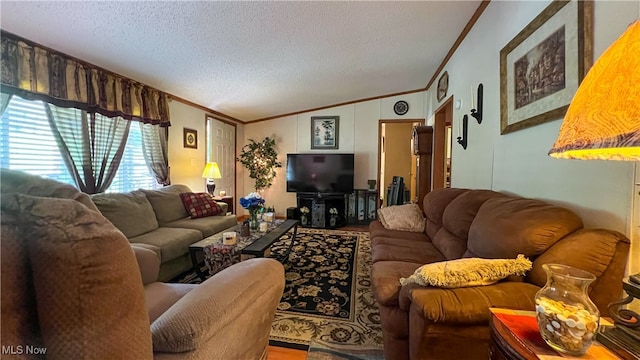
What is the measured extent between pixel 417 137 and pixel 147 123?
12.2 ft

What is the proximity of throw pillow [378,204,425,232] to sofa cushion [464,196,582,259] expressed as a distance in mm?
1325

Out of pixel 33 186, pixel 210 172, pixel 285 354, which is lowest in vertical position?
pixel 285 354

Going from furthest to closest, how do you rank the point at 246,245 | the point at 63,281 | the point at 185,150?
1. the point at 185,150
2. the point at 246,245
3. the point at 63,281

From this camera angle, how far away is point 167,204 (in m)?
3.22

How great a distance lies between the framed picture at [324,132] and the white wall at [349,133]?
8 centimetres

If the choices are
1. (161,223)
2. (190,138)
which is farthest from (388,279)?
(190,138)

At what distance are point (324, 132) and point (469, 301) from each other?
475 cm

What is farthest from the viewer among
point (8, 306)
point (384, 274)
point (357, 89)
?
point (357, 89)

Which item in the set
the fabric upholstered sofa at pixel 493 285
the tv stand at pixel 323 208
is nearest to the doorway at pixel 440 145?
the tv stand at pixel 323 208

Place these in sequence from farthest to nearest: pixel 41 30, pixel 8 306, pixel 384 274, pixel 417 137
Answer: pixel 417 137, pixel 41 30, pixel 384 274, pixel 8 306

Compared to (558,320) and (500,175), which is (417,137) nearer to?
(500,175)

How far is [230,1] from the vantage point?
77.3 inches

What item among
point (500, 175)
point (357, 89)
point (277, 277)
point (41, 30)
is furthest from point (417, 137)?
point (41, 30)

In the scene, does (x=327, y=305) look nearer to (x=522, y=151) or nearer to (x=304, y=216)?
(x=522, y=151)
